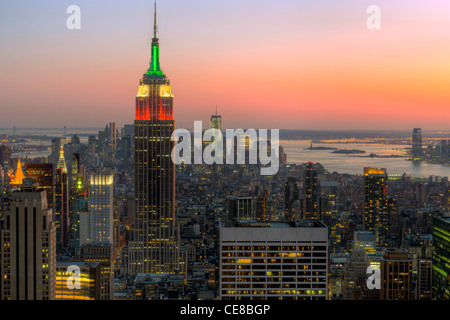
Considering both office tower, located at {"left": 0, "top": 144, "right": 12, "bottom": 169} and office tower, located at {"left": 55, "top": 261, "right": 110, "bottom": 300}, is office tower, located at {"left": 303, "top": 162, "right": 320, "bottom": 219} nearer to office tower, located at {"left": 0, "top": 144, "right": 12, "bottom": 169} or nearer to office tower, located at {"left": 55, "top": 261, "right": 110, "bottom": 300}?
office tower, located at {"left": 55, "top": 261, "right": 110, "bottom": 300}

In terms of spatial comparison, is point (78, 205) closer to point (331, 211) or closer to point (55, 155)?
point (55, 155)

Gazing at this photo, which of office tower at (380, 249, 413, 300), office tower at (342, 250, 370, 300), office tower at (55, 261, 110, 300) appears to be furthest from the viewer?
office tower at (342, 250, 370, 300)

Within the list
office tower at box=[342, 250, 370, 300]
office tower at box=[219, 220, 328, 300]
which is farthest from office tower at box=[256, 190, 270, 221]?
office tower at box=[219, 220, 328, 300]

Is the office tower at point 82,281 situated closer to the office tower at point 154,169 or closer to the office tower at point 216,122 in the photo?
the office tower at point 216,122

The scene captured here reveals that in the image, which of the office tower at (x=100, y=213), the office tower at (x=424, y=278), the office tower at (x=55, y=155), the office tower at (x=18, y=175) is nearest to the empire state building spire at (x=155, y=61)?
the office tower at (x=100, y=213)
